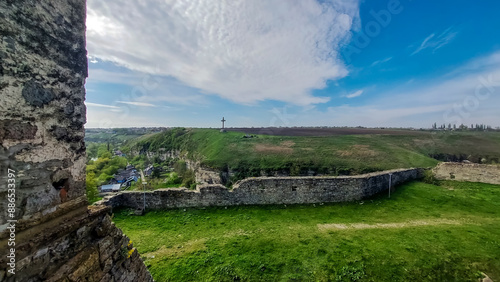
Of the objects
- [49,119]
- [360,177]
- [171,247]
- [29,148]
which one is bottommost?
[171,247]

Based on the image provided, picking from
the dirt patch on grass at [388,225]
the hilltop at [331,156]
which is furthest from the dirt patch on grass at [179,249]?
the hilltop at [331,156]

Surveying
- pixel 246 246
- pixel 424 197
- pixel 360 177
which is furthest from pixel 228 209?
pixel 424 197

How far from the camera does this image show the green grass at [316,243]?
616 cm

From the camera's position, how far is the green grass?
6.16 meters

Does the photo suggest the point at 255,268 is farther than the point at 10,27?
Yes

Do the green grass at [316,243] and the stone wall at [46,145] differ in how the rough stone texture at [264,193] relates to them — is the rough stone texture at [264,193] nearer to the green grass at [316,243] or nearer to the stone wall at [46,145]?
the green grass at [316,243]

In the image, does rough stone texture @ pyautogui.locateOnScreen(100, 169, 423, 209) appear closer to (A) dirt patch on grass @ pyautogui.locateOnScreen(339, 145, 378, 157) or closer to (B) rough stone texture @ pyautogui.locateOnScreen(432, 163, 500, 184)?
(B) rough stone texture @ pyautogui.locateOnScreen(432, 163, 500, 184)

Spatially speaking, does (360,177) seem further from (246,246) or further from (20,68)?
(20,68)

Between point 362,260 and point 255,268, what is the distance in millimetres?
3357

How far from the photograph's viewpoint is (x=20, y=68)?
7.36 feet

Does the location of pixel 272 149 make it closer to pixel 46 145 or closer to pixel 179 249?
pixel 179 249

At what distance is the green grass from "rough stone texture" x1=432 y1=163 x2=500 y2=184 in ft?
21.4

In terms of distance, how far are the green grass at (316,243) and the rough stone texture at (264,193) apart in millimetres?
559

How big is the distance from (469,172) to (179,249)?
22754mm
